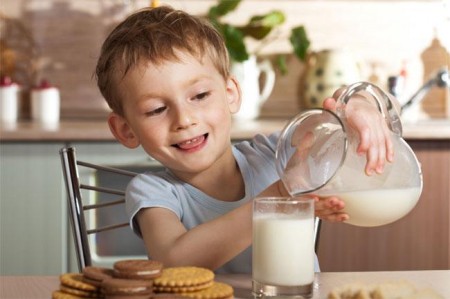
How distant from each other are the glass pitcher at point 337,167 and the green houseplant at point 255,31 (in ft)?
6.65

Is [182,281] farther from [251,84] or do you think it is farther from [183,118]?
[251,84]

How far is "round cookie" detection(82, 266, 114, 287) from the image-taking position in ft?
3.31

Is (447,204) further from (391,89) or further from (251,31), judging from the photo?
(251,31)

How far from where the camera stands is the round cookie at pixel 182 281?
3.29 ft

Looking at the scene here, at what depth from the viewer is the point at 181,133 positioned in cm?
139

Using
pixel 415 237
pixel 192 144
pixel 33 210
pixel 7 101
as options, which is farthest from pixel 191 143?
pixel 7 101

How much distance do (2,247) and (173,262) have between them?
1616 millimetres

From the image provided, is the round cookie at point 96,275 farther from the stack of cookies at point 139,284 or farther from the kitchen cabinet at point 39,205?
the kitchen cabinet at point 39,205

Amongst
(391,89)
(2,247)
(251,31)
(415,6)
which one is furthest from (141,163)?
(415,6)

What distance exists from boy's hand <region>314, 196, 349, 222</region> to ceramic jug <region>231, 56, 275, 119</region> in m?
2.05

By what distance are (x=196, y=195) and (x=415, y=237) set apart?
147cm

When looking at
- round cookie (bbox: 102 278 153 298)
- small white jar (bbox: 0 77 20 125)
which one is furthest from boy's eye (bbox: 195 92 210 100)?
small white jar (bbox: 0 77 20 125)

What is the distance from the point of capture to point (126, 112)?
1.50m

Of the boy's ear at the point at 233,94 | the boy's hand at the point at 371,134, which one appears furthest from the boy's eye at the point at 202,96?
the boy's hand at the point at 371,134
